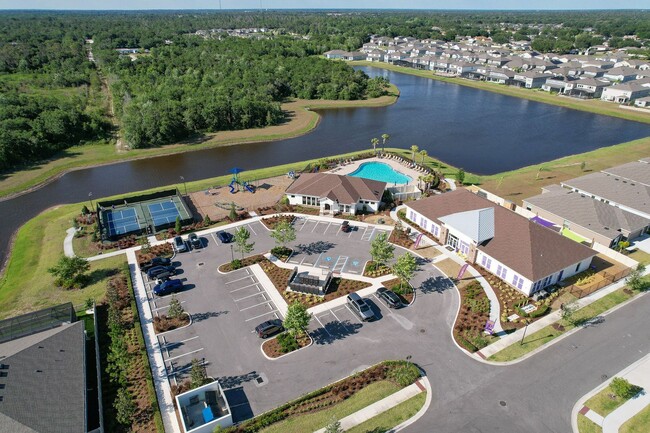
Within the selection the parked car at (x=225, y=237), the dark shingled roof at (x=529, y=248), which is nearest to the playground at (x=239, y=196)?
the parked car at (x=225, y=237)

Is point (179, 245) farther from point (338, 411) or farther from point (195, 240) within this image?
point (338, 411)

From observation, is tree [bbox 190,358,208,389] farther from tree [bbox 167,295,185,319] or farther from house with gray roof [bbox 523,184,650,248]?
house with gray roof [bbox 523,184,650,248]

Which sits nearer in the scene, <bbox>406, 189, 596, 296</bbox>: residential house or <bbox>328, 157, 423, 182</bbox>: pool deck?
<bbox>406, 189, 596, 296</bbox>: residential house

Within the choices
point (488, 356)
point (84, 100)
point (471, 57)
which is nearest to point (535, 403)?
point (488, 356)

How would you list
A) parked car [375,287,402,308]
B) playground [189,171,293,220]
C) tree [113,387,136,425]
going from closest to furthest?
tree [113,387,136,425] → parked car [375,287,402,308] → playground [189,171,293,220]

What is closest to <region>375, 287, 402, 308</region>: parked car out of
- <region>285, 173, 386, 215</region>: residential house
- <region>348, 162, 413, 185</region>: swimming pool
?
<region>285, 173, 386, 215</region>: residential house

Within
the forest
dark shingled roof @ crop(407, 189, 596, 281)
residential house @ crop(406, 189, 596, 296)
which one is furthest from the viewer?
the forest
